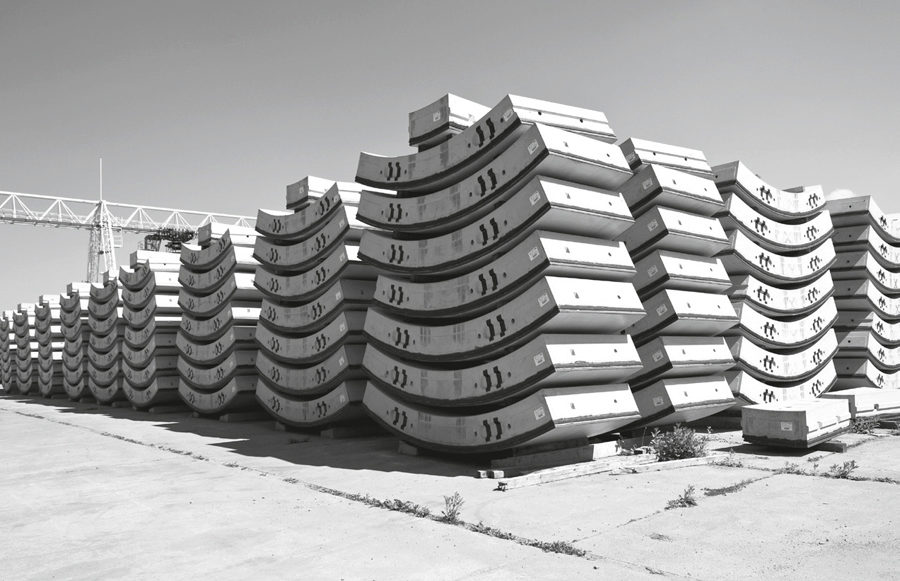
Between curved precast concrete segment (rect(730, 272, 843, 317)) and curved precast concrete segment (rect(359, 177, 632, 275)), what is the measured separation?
4.68 m

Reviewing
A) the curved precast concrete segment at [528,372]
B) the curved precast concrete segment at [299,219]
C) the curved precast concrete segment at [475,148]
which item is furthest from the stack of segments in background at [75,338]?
the curved precast concrete segment at [528,372]

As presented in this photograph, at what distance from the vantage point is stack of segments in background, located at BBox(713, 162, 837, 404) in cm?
1414

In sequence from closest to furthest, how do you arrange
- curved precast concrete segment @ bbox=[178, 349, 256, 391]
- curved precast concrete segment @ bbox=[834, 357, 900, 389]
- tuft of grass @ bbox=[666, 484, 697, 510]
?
tuft of grass @ bbox=[666, 484, 697, 510]
curved precast concrete segment @ bbox=[834, 357, 900, 389]
curved precast concrete segment @ bbox=[178, 349, 256, 391]

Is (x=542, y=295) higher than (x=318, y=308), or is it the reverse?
(x=318, y=308)

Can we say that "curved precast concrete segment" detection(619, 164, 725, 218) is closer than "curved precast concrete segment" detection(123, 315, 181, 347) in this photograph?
Yes

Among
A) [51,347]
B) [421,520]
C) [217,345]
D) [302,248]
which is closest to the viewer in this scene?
[421,520]

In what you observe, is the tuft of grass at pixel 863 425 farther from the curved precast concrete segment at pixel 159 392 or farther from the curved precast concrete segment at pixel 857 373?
the curved precast concrete segment at pixel 159 392

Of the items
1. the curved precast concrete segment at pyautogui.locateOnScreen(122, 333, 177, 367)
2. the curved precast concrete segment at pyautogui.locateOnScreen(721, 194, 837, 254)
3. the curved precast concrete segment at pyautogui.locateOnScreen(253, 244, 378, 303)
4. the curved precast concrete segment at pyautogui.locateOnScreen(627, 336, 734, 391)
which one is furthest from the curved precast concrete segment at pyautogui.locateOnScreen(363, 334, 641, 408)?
the curved precast concrete segment at pyautogui.locateOnScreen(122, 333, 177, 367)

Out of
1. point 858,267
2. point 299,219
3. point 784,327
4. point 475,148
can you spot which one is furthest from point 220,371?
point 858,267

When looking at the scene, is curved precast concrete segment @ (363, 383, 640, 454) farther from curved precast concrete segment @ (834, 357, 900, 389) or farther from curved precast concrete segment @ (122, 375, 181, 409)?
curved precast concrete segment @ (122, 375, 181, 409)

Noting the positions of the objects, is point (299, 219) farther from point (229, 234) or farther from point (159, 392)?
point (159, 392)

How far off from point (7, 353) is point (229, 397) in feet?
92.1

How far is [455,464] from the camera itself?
426 inches

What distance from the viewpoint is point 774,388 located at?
1447 cm
